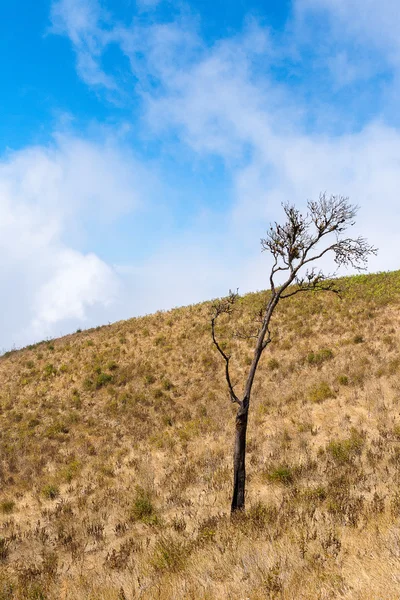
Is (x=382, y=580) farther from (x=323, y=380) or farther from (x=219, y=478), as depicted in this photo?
(x=323, y=380)

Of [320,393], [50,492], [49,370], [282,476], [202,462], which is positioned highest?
[49,370]

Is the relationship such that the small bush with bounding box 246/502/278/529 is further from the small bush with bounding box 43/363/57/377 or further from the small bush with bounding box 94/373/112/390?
the small bush with bounding box 43/363/57/377

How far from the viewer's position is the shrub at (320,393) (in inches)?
749

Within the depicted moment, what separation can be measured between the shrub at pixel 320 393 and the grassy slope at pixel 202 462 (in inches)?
4.4

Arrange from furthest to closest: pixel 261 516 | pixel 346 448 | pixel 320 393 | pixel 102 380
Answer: pixel 102 380 → pixel 320 393 → pixel 346 448 → pixel 261 516

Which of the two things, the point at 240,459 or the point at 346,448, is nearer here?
the point at 240,459

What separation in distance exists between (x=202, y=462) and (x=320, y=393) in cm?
728

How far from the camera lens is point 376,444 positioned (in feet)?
43.5

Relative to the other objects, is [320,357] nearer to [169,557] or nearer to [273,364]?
[273,364]

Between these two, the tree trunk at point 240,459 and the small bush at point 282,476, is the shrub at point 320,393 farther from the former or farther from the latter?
the tree trunk at point 240,459

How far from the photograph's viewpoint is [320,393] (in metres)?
19.4

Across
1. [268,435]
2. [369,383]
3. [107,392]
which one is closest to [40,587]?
[268,435]

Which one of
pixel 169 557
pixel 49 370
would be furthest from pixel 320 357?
pixel 49 370

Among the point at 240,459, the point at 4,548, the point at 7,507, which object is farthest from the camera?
the point at 7,507
